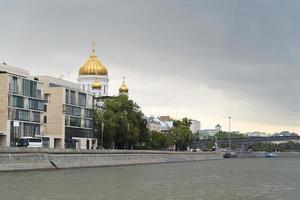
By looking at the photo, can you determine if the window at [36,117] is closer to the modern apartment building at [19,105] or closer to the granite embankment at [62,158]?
the modern apartment building at [19,105]

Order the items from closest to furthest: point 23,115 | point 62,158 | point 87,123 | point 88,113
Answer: point 62,158 → point 23,115 → point 87,123 → point 88,113

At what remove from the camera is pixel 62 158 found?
107250mm

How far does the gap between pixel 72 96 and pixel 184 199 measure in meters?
108

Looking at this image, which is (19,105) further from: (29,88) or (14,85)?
(29,88)

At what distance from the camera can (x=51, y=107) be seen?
152875mm

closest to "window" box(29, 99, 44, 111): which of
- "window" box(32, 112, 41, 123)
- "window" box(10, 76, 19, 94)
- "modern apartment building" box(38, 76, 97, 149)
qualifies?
"window" box(32, 112, 41, 123)

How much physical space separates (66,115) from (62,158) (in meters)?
48.6

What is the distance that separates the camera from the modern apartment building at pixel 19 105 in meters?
130

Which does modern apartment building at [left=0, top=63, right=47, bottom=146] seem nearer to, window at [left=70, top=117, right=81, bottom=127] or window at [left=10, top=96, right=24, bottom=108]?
window at [left=10, top=96, right=24, bottom=108]

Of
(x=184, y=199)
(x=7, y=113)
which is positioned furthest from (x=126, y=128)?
(x=184, y=199)

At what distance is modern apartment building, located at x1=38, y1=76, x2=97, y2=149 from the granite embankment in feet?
56.6

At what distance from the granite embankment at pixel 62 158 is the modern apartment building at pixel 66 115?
56.6 ft

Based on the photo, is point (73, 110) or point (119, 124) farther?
point (119, 124)

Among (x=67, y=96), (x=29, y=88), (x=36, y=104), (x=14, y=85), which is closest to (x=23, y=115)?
(x=36, y=104)
